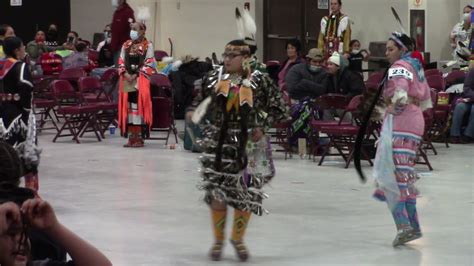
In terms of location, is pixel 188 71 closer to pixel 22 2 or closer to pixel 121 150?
pixel 121 150

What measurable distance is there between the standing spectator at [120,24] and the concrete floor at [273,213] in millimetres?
3640

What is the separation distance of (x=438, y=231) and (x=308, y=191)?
6.27ft

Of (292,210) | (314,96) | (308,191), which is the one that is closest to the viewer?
(292,210)

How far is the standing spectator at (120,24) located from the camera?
14.6 m

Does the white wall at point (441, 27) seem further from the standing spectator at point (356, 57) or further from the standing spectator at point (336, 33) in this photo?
the standing spectator at point (336, 33)

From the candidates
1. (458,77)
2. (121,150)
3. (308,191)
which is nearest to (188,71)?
(121,150)

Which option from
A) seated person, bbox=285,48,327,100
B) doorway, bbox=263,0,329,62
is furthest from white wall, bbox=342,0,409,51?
seated person, bbox=285,48,327,100

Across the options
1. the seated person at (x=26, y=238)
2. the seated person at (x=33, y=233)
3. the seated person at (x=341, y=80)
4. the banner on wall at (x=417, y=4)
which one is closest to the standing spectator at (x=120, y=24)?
the banner on wall at (x=417, y=4)

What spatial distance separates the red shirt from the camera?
14609 mm

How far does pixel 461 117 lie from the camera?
12.1 m

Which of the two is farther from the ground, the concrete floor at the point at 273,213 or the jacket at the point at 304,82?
the jacket at the point at 304,82

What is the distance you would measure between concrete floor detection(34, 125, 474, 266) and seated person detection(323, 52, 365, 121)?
0.78m

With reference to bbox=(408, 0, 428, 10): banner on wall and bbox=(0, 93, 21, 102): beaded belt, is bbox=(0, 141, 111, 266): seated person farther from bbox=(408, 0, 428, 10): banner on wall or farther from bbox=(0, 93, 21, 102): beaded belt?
bbox=(408, 0, 428, 10): banner on wall

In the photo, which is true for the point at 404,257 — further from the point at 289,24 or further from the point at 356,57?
the point at 289,24
